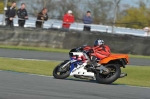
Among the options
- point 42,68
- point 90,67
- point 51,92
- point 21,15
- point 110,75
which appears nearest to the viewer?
point 51,92

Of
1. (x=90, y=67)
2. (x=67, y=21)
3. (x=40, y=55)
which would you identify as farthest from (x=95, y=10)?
(x=90, y=67)

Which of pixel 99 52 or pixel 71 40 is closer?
pixel 99 52

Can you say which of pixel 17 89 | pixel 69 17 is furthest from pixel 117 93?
pixel 69 17

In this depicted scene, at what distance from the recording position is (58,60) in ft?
64.5

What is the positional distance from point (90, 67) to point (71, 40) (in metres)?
10.8

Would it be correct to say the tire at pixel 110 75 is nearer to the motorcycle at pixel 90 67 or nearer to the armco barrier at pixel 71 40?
the motorcycle at pixel 90 67

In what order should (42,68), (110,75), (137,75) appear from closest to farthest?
(110,75), (137,75), (42,68)

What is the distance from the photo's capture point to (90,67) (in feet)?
44.0

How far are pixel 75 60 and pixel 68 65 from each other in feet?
0.72

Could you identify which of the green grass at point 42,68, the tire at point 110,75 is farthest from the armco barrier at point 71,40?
the tire at point 110,75

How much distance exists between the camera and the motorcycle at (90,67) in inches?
508

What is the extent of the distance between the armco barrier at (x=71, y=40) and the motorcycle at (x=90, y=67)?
10471mm

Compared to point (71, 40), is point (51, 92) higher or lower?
higher

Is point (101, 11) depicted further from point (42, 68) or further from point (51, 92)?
point (51, 92)
